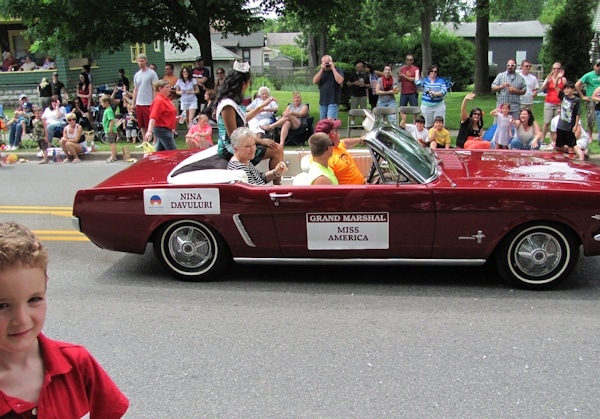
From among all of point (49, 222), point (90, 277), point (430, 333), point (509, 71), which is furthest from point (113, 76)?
point (430, 333)

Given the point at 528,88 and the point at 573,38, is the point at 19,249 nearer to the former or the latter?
the point at 528,88

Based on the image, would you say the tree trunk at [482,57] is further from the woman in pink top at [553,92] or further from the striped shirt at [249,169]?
the striped shirt at [249,169]

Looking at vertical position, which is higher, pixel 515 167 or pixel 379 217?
pixel 515 167

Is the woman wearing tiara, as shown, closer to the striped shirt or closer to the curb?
the striped shirt

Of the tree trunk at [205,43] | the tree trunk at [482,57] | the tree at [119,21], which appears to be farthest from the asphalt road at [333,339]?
the tree trunk at [482,57]

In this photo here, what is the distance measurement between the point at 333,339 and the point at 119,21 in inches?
565

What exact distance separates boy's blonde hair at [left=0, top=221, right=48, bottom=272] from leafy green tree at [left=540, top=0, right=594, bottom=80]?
89.8 ft

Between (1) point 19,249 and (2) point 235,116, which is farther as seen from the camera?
(2) point 235,116

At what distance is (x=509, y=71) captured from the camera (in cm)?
1276

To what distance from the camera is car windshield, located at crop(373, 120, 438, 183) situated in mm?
5418

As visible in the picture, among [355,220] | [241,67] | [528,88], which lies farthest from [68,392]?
[528,88]

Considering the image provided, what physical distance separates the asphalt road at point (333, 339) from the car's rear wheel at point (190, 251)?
119mm

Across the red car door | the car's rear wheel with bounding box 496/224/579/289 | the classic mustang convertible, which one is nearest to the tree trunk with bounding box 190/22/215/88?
the classic mustang convertible

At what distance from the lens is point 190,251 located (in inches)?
227
